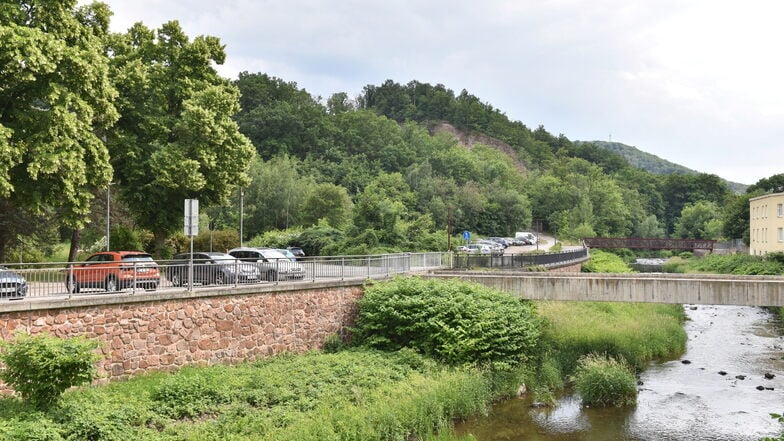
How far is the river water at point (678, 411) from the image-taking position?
17.1 m

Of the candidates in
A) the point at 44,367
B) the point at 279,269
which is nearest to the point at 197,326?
the point at 279,269

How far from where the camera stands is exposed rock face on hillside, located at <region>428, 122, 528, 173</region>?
17200cm

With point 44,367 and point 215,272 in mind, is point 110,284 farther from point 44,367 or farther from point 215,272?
point 44,367

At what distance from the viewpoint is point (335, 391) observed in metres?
16.3

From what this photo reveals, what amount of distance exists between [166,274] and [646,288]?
55.0ft

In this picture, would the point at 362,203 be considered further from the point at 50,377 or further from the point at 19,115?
the point at 50,377

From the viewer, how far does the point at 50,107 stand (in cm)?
1922

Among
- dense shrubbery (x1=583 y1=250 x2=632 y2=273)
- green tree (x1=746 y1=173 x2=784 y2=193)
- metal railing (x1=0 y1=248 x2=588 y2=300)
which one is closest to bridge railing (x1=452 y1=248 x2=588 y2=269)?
metal railing (x1=0 y1=248 x2=588 y2=300)

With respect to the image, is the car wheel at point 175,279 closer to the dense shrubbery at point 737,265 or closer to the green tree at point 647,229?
the dense shrubbery at point 737,265

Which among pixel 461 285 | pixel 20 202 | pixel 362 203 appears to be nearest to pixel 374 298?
pixel 461 285

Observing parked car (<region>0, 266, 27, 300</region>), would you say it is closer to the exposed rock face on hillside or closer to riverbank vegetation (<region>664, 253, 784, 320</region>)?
riverbank vegetation (<region>664, 253, 784, 320</region>)

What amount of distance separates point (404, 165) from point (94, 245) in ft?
234

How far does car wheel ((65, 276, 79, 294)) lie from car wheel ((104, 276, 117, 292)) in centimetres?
68

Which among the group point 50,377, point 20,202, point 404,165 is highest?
point 404,165
